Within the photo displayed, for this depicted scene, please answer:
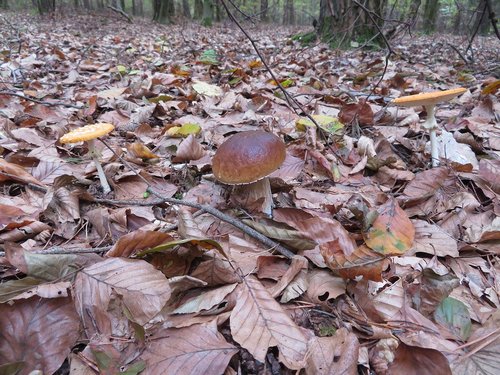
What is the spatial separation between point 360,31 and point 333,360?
8.40 metres

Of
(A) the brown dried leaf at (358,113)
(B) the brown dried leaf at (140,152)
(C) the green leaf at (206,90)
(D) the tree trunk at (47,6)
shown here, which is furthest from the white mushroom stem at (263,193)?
(D) the tree trunk at (47,6)

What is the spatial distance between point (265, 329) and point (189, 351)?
0.97 ft

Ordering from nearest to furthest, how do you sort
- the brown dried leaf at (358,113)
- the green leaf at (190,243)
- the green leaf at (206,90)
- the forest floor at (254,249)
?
1. the forest floor at (254,249)
2. the green leaf at (190,243)
3. the brown dried leaf at (358,113)
4. the green leaf at (206,90)

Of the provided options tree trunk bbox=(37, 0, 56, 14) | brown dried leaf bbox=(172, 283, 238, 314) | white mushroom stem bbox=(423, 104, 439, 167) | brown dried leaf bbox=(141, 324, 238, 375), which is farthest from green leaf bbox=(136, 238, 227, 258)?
tree trunk bbox=(37, 0, 56, 14)

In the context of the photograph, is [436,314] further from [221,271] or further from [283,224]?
[221,271]

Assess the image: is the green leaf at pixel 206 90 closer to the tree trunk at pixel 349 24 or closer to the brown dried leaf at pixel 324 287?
the brown dried leaf at pixel 324 287

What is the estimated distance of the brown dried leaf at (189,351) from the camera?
1228 millimetres

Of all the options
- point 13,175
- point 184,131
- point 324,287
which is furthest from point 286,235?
point 13,175

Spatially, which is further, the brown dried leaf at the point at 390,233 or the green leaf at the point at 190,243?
the brown dried leaf at the point at 390,233

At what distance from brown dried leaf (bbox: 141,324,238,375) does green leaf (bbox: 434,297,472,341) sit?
869 millimetres

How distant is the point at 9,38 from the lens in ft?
28.2

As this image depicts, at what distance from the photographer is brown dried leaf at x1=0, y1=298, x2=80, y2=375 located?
1.22 meters

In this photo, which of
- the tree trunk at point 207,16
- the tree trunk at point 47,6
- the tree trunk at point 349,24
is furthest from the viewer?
the tree trunk at point 47,6

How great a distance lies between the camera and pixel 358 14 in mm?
6840
